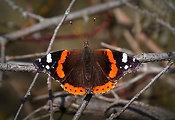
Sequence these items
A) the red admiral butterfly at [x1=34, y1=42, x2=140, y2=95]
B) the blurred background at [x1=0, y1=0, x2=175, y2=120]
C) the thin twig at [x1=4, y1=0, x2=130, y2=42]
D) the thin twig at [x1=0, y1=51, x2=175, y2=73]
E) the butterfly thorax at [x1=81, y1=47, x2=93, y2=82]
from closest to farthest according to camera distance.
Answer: the thin twig at [x1=0, y1=51, x2=175, y2=73] → the red admiral butterfly at [x1=34, y1=42, x2=140, y2=95] → the butterfly thorax at [x1=81, y1=47, x2=93, y2=82] → the thin twig at [x1=4, y1=0, x2=130, y2=42] → the blurred background at [x1=0, y1=0, x2=175, y2=120]

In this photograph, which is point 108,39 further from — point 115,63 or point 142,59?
point 142,59

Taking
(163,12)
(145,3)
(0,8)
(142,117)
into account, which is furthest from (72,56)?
(0,8)

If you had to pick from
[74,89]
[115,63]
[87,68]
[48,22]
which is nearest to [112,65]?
[115,63]

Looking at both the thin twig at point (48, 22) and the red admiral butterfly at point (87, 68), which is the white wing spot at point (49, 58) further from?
the thin twig at point (48, 22)

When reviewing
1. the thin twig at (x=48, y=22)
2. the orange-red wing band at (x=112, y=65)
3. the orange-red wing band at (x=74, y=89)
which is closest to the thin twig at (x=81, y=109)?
the orange-red wing band at (x=74, y=89)

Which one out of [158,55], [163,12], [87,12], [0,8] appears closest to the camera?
[158,55]

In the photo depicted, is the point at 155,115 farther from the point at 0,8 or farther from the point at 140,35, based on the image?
the point at 0,8

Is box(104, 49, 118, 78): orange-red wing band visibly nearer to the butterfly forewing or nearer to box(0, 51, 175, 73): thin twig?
the butterfly forewing

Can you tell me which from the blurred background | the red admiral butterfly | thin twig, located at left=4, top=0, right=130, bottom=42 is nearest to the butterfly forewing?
the red admiral butterfly
